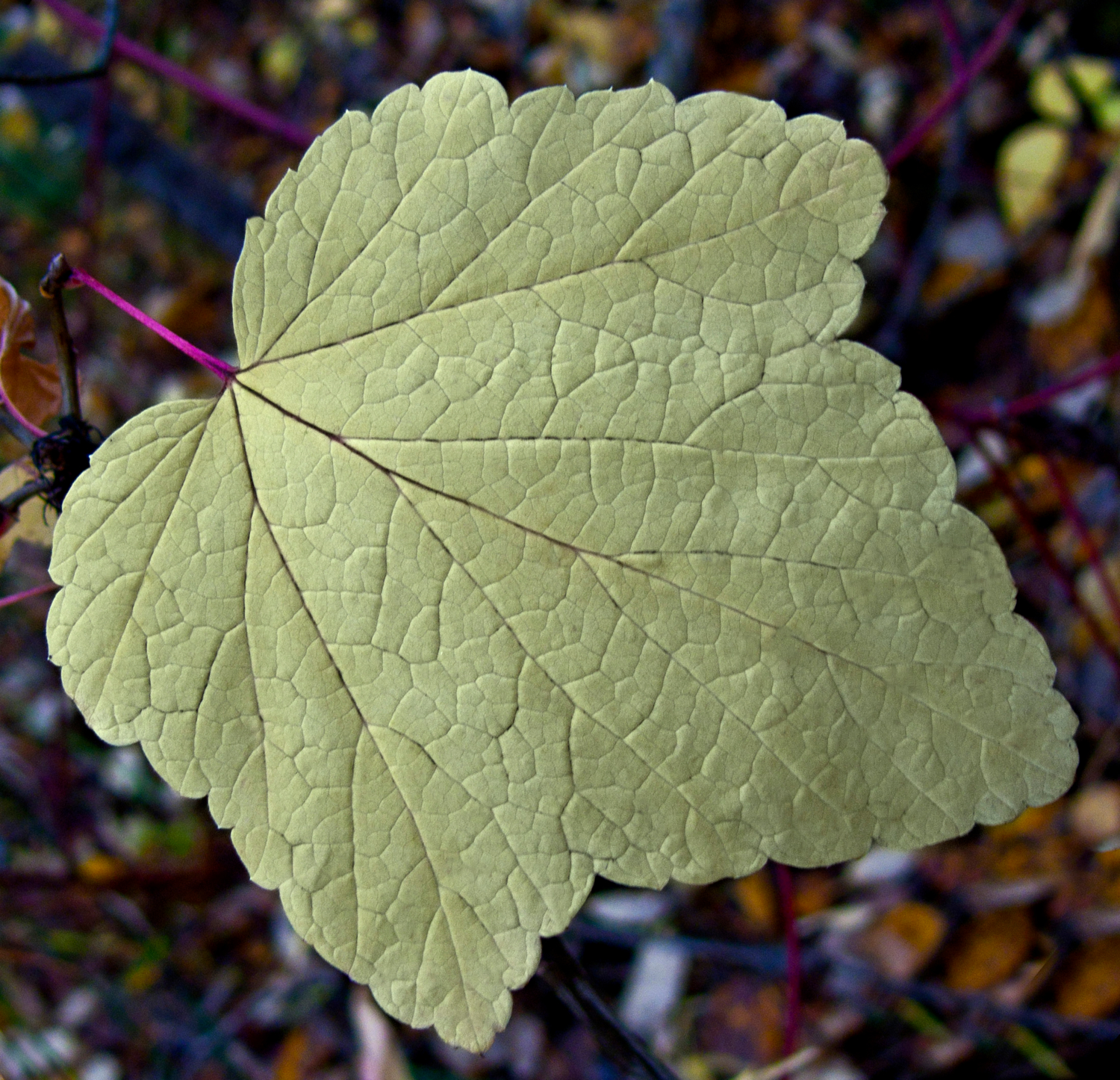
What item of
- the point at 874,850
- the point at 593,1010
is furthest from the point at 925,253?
the point at 593,1010

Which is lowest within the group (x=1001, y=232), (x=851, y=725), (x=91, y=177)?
(x=1001, y=232)

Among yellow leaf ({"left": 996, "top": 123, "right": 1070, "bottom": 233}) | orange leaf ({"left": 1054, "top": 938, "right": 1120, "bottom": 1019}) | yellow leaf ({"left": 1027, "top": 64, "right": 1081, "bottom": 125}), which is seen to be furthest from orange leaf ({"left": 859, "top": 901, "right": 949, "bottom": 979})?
yellow leaf ({"left": 1027, "top": 64, "right": 1081, "bottom": 125})

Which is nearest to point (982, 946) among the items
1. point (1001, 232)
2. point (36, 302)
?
point (1001, 232)

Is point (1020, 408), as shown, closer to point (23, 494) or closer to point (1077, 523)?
point (1077, 523)

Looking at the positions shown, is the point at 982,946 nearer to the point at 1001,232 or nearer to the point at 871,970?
the point at 871,970

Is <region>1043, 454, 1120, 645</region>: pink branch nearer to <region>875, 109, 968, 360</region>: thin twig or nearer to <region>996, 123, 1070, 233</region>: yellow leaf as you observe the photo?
<region>875, 109, 968, 360</region>: thin twig

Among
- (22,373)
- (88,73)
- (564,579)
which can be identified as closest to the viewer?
(564,579)
